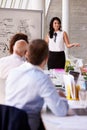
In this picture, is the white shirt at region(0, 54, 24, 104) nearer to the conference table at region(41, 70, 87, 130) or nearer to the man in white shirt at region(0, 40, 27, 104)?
the man in white shirt at region(0, 40, 27, 104)

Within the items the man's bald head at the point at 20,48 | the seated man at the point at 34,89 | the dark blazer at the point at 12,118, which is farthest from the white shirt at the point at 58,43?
the dark blazer at the point at 12,118

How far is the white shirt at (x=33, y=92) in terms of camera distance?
2.11 m

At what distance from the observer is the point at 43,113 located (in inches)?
86.7

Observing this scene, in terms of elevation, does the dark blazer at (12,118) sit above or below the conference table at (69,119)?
above

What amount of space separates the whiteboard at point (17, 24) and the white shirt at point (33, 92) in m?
4.04

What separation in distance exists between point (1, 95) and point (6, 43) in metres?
2.96

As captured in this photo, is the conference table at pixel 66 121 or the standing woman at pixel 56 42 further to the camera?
the standing woman at pixel 56 42

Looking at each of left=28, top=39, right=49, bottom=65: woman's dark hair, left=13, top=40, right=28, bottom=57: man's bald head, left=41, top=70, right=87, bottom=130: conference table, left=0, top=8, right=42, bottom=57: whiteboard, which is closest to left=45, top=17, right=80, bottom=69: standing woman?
left=0, top=8, right=42, bottom=57: whiteboard

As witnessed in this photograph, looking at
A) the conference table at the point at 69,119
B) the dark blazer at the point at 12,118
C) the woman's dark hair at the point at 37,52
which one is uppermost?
the woman's dark hair at the point at 37,52

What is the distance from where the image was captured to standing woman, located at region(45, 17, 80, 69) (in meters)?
5.48

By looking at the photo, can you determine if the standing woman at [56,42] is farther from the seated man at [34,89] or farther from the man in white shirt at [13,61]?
the seated man at [34,89]

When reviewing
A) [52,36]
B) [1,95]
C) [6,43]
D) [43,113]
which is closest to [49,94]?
[43,113]

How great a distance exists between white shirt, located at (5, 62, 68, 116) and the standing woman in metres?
3.22

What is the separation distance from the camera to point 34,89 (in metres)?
2.14
